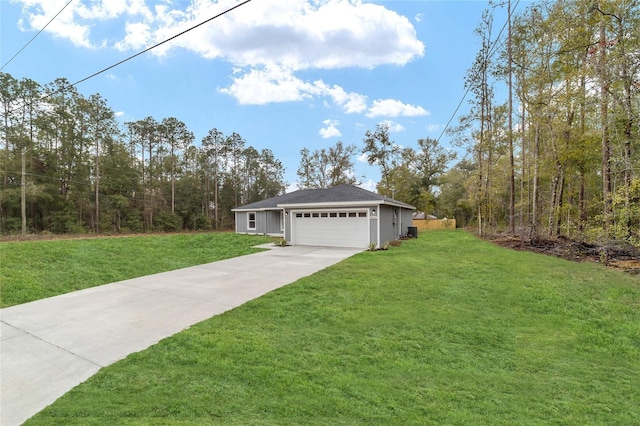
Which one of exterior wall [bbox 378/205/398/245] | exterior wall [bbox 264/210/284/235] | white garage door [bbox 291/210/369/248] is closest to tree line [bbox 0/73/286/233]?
exterior wall [bbox 264/210/284/235]

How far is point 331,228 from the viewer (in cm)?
1329

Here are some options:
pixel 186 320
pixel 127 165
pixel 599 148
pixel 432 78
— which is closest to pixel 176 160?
pixel 127 165

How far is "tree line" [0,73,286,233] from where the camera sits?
65.8 feet

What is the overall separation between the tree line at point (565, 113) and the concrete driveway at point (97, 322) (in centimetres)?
917

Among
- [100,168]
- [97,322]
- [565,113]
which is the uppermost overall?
[100,168]

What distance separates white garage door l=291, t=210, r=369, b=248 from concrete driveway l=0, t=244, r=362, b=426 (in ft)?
17.2

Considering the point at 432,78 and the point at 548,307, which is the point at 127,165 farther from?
the point at 548,307

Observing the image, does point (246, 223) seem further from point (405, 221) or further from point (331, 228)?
point (405, 221)

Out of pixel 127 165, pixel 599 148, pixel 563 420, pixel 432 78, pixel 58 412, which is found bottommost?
pixel 563 420

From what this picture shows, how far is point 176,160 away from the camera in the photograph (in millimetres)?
30266

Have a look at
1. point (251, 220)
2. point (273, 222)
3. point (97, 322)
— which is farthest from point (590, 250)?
point (251, 220)

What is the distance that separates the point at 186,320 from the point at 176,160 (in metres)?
29.8

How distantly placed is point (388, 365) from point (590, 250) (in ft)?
35.3

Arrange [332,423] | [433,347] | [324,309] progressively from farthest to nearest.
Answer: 1. [324,309]
2. [433,347]
3. [332,423]
